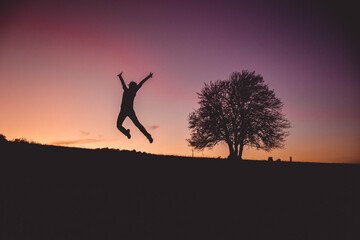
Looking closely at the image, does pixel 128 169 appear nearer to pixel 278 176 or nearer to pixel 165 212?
pixel 165 212

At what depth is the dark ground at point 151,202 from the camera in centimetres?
273

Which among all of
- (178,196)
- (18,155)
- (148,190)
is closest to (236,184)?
(178,196)

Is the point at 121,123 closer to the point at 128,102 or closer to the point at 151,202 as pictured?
the point at 128,102

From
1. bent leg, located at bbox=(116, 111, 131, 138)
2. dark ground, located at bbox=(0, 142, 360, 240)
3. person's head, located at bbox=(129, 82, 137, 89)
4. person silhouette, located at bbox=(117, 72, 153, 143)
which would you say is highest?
person's head, located at bbox=(129, 82, 137, 89)

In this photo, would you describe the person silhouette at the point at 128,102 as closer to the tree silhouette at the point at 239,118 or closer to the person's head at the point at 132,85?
the person's head at the point at 132,85

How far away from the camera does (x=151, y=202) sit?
3.57 m

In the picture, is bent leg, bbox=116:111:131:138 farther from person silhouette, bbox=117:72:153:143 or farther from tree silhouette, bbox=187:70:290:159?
tree silhouette, bbox=187:70:290:159

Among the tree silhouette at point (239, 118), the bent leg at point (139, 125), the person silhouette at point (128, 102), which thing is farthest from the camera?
the tree silhouette at point (239, 118)

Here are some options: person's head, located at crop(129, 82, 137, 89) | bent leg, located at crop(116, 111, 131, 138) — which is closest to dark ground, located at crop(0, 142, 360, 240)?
bent leg, located at crop(116, 111, 131, 138)

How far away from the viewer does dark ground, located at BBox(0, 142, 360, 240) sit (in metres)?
2.73

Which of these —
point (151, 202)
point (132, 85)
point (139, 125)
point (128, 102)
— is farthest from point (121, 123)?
point (151, 202)

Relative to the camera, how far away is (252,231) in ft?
10.1

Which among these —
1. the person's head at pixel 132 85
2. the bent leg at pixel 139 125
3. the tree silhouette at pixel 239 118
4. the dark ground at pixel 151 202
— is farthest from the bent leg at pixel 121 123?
the tree silhouette at pixel 239 118

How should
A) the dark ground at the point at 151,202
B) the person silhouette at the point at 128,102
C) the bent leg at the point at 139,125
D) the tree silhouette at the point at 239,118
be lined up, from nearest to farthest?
the dark ground at the point at 151,202 < the person silhouette at the point at 128,102 < the bent leg at the point at 139,125 < the tree silhouette at the point at 239,118
